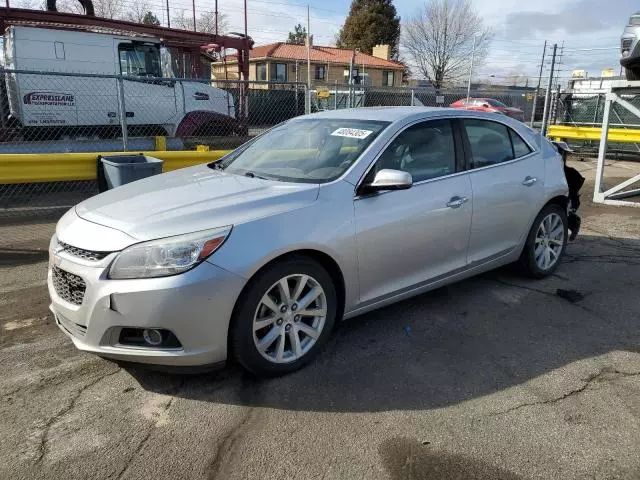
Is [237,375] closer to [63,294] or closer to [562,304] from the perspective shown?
[63,294]

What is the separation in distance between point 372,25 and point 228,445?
63292 millimetres

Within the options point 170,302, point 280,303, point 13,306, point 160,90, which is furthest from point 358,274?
point 160,90

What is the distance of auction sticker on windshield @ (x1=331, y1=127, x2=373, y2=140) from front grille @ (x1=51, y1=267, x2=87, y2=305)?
206cm

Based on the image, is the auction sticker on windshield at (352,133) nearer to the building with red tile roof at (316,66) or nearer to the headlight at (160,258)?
the headlight at (160,258)

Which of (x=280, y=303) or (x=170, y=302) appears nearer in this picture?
(x=170, y=302)

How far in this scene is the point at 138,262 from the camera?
283 cm

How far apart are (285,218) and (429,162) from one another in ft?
4.70

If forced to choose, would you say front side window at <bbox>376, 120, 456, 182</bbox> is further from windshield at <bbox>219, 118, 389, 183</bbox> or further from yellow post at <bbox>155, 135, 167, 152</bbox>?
yellow post at <bbox>155, 135, 167, 152</bbox>

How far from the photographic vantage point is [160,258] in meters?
2.83

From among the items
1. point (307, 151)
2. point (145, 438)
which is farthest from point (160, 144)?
point (145, 438)

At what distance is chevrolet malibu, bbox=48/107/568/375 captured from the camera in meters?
2.85

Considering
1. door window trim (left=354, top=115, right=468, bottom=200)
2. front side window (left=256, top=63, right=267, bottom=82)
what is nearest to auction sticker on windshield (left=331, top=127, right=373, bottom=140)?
door window trim (left=354, top=115, right=468, bottom=200)

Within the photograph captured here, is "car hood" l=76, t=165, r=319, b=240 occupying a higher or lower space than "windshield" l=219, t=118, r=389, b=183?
lower

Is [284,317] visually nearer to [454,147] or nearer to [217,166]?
[217,166]
